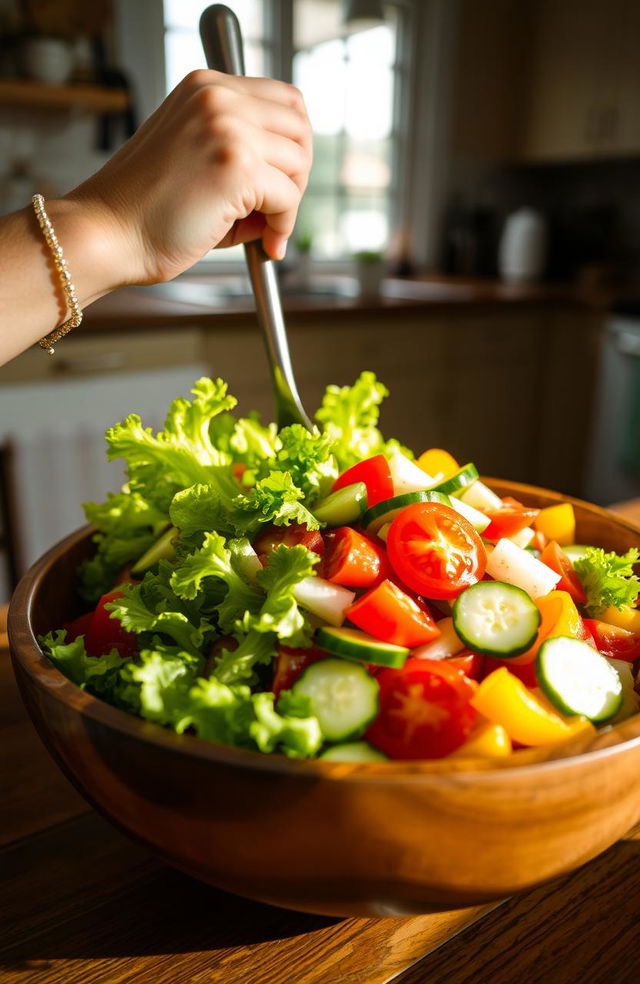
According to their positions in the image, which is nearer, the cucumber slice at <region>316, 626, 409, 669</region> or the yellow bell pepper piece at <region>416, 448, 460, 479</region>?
the cucumber slice at <region>316, 626, 409, 669</region>

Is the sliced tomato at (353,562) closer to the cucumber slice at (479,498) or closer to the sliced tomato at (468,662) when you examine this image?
the sliced tomato at (468,662)

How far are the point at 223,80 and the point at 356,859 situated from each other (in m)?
0.79

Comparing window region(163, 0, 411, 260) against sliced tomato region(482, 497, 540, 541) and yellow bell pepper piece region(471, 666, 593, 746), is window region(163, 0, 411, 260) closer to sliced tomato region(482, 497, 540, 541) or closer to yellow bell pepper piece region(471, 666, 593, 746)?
sliced tomato region(482, 497, 540, 541)

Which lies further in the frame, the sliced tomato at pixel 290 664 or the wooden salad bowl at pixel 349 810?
the sliced tomato at pixel 290 664

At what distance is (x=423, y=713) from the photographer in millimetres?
573

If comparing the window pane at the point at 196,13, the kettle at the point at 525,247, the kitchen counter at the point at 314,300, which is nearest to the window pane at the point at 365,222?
the kitchen counter at the point at 314,300

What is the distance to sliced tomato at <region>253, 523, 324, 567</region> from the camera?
2.39 ft

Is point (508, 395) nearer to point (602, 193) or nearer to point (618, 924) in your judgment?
point (602, 193)

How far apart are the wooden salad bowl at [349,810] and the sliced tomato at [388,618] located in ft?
0.58

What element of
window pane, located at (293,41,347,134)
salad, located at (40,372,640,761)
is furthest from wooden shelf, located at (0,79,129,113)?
salad, located at (40,372,640,761)

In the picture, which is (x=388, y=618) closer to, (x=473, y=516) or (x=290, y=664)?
(x=290, y=664)

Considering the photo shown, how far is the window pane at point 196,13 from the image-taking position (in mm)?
3701

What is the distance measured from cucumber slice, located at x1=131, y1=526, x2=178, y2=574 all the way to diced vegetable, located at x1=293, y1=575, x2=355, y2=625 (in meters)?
0.19

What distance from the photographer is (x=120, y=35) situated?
3430mm
